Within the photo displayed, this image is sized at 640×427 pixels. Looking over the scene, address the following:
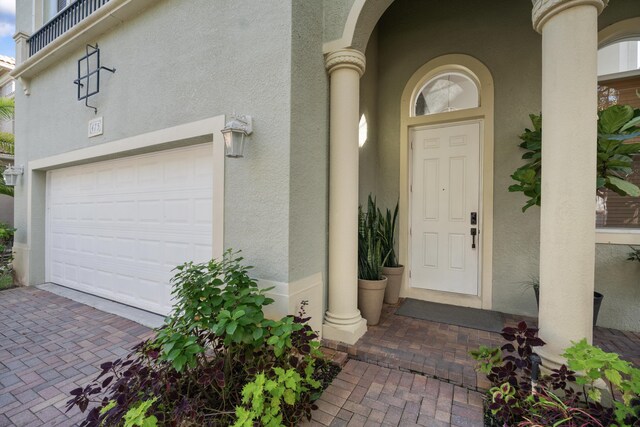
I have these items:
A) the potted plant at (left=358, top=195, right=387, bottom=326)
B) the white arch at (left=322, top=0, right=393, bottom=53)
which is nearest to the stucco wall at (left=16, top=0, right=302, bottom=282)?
the white arch at (left=322, top=0, right=393, bottom=53)

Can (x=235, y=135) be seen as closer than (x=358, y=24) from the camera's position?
Yes

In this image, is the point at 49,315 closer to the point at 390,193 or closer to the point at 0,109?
the point at 390,193

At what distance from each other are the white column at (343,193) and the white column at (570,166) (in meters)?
1.45

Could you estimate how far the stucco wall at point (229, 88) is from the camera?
2.45 meters

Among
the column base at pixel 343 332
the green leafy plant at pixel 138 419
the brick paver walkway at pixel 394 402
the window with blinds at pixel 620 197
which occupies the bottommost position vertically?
the brick paver walkway at pixel 394 402

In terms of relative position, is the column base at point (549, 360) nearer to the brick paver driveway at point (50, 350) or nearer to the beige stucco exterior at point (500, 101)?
the beige stucco exterior at point (500, 101)

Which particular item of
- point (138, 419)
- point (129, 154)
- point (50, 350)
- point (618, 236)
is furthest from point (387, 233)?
point (50, 350)

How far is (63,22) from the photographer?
4621mm

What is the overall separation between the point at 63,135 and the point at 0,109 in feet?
11.7

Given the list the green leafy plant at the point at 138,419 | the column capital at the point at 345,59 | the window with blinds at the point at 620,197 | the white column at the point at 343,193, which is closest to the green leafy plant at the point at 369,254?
the white column at the point at 343,193

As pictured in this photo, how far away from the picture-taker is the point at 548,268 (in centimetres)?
193

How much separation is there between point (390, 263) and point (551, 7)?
287 centimetres

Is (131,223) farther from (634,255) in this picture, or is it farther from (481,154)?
(634,255)

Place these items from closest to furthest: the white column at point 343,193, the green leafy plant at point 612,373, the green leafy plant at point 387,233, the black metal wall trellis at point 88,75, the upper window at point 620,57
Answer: the green leafy plant at point 612,373
the white column at point 343,193
the upper window at point 620,57
the green leafy plant at point 387,233
the black metal wall trellis at point 88,75
